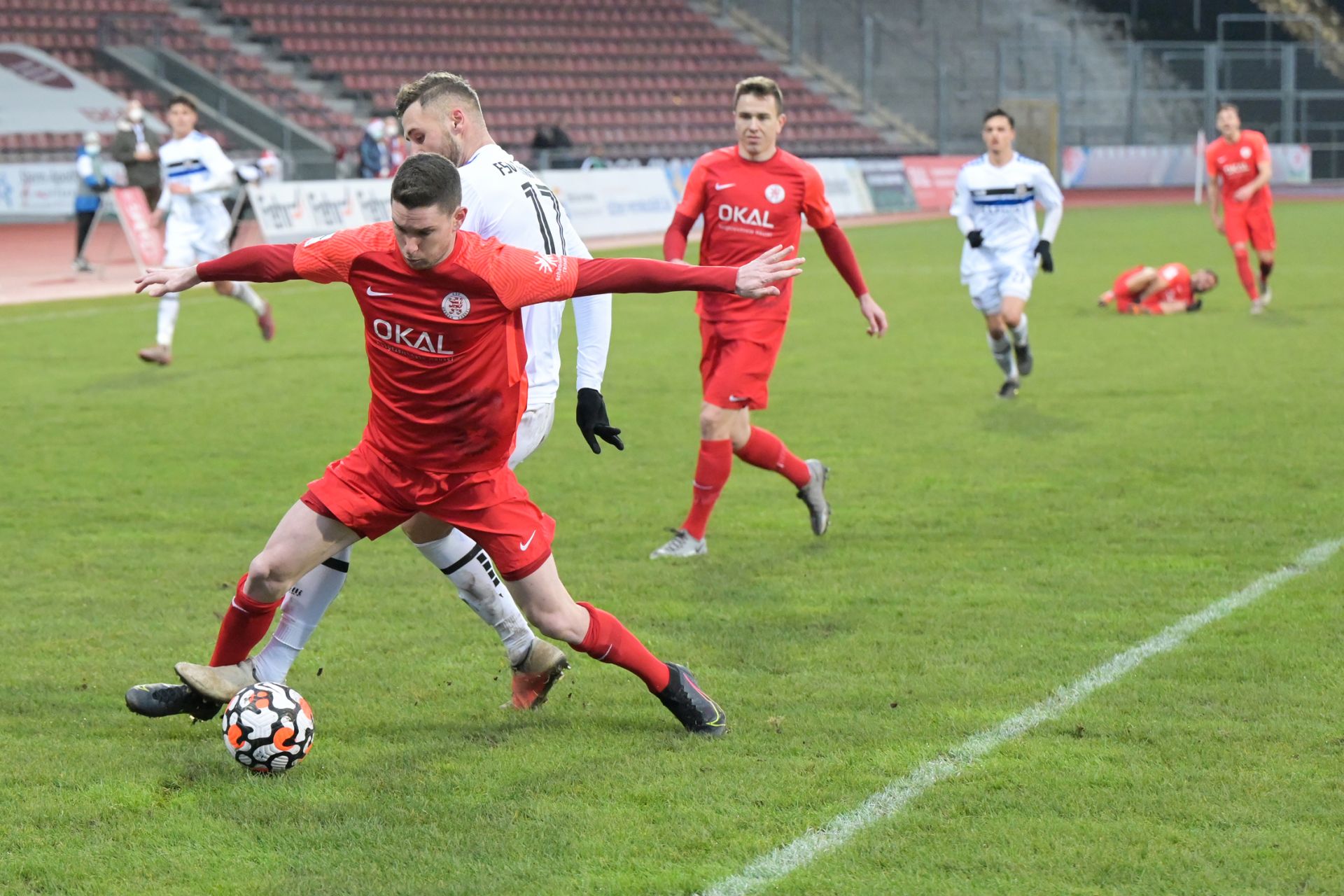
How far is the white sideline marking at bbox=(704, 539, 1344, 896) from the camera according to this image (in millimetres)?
3854

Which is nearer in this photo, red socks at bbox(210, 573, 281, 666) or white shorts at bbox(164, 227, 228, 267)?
red socks at bbox(210, 573, 281, 666)

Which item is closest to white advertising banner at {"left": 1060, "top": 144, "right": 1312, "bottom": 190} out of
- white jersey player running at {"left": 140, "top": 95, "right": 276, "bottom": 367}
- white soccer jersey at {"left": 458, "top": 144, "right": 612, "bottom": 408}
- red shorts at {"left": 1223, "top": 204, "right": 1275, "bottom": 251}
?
red shorts at {"left": 1223, "top": 204, "right": 1275, "bottom": 251}

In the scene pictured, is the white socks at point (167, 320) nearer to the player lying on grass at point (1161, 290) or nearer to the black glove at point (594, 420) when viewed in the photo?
the black glove at point (594, 420)

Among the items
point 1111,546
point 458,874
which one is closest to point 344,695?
point 458,874

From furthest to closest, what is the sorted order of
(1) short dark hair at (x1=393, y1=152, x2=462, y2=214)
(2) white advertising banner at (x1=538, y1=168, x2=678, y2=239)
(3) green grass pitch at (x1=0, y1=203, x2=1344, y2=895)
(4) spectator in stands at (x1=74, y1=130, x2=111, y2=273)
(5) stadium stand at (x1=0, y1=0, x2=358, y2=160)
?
(5) stadium stand at (x1=0, y1=0, x2=358, y2=160) → (2) white advertising banner at (x1=538, y1=168, x2=678, y2=239) → (4) spectator in stands at (x1=74, y1=130, x2=111, y2=273) → (1) short dark hair at (x1=393, y1=152, x2=462, y2=214) → (3) green grass pitch at (x1=0, y1=203, x2=1344, y2=895)

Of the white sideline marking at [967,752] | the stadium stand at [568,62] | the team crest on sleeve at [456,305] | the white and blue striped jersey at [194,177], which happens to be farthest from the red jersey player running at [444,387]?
the stadium stand at [568,62]

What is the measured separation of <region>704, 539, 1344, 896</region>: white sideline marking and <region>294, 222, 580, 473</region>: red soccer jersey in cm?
147

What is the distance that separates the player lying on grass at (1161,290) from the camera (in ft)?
53.7

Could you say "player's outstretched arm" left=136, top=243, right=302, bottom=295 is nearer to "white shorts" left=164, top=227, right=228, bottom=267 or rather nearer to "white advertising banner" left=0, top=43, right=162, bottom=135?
"white shorts" left=164, top=227, right=228, bottom=267

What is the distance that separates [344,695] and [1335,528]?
4.74 m

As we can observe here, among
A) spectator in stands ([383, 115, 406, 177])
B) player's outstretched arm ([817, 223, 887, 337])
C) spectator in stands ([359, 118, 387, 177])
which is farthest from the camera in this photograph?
spectator in stands ([383, 115, 406, 177])

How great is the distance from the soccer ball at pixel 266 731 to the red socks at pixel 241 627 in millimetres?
261

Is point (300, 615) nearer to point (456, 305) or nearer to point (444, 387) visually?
point (444, 387)

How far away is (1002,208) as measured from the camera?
1129 centimetres
